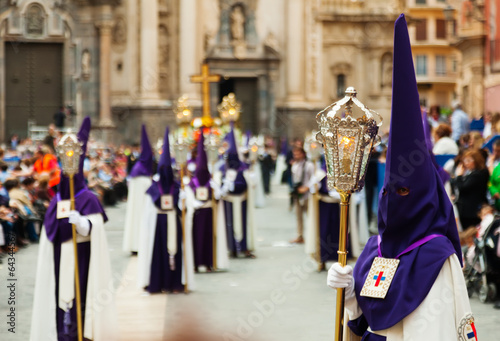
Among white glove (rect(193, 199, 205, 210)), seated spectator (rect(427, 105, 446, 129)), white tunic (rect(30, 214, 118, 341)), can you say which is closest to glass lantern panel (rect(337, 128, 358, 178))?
white tunic (rect(30, 214, 118, 341))

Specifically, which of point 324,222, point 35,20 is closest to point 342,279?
point 324,222

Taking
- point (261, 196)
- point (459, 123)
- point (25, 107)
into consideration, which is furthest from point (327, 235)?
point (25, 107)

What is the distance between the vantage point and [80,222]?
25.0 feet

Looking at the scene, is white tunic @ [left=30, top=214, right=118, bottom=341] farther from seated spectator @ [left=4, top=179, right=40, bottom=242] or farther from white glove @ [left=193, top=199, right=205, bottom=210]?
seated spectator @ [left=4, top=179, right=40, bottom=242]

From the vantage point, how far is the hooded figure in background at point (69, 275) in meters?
7.69

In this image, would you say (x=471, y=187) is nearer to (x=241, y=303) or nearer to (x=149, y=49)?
(x=241, y=303)

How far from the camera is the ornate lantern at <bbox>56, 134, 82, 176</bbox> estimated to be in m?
7.64

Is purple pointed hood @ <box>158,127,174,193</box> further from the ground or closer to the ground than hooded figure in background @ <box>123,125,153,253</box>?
further from the ground

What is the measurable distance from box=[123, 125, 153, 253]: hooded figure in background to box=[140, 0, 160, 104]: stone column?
2025 cm

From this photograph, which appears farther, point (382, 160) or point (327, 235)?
point (382, 160)

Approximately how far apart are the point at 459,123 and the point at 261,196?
22.8 feet

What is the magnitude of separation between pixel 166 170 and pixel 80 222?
4.19m

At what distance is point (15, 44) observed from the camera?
32156 mm

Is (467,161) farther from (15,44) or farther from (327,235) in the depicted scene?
(15,44)
